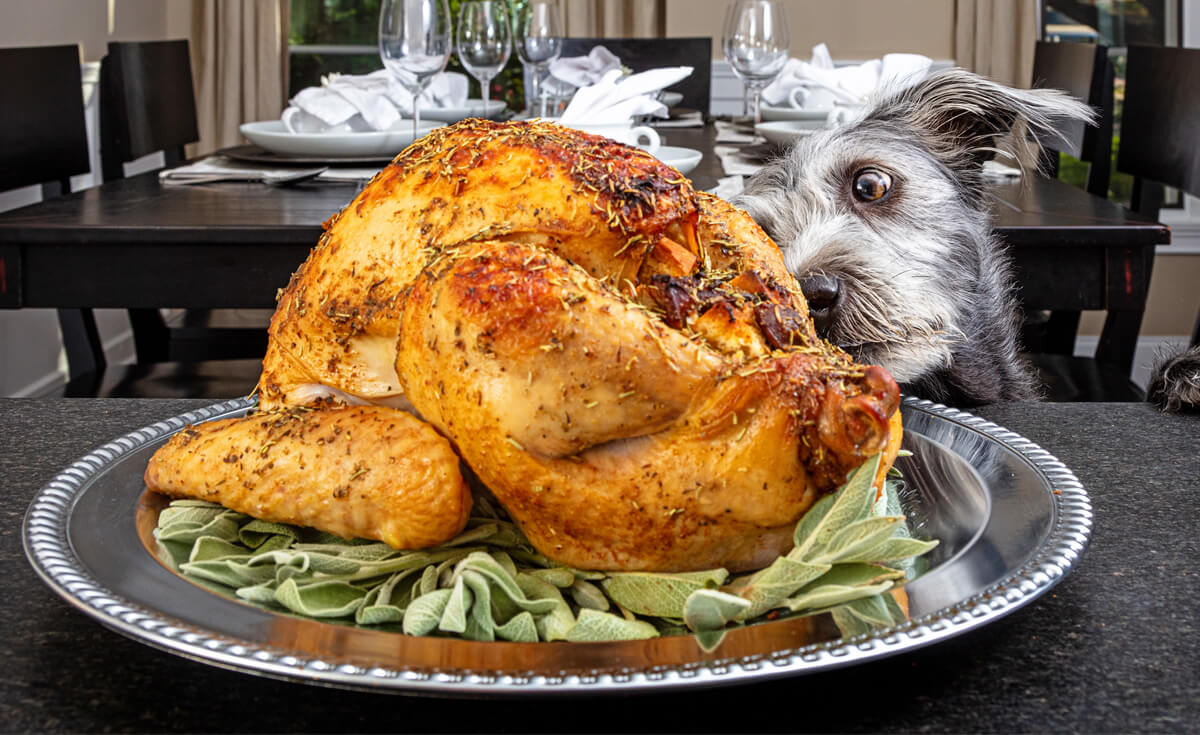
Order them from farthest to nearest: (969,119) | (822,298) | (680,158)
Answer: (680,158), (969,119), (822,298)

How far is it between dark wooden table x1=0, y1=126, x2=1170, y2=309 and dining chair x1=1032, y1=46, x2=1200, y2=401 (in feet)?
1.28

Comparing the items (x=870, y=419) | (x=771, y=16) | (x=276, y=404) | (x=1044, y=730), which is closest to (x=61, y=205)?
(x=276, y=404)

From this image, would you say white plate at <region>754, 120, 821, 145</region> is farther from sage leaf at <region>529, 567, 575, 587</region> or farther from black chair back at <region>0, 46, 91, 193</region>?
sage leaf at <region>529, 567, 575, 587</region>

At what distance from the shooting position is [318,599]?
0.58 metres

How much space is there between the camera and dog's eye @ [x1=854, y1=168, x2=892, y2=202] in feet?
4.79

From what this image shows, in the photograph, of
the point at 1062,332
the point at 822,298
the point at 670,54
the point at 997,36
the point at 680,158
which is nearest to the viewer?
the point at 822,298

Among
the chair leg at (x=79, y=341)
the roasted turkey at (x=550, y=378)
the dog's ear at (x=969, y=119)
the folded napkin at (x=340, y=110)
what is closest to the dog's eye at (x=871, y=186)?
the dog's ear at (x=969, y=119)

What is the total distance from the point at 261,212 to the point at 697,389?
57.4 inches

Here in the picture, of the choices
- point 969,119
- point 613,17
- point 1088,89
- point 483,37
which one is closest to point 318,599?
point 969,119

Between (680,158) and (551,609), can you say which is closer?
(551,609)

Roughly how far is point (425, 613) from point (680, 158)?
1.49 metres

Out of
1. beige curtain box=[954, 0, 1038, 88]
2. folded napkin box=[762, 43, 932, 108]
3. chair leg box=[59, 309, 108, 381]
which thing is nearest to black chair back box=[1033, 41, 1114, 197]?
folded napkin box=[762, 43, 932, 108]

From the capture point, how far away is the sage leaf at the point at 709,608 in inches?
20.8

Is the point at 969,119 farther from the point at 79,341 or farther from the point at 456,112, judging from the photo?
the point at 79,341
